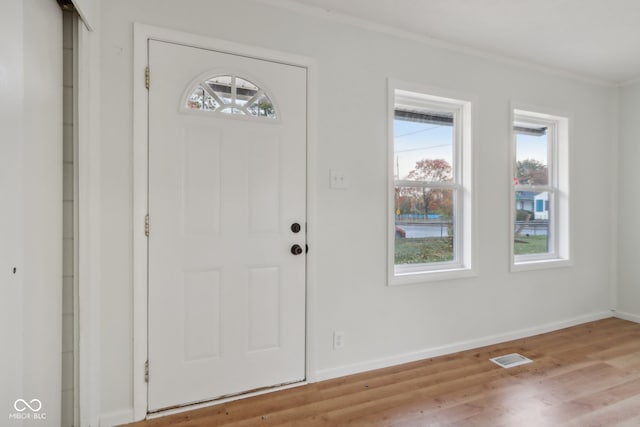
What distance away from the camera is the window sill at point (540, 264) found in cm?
329

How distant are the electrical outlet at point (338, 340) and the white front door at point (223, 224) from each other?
0.79ft

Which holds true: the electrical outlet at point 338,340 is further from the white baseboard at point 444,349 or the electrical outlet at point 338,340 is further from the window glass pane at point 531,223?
the window glass pane at point 531,223

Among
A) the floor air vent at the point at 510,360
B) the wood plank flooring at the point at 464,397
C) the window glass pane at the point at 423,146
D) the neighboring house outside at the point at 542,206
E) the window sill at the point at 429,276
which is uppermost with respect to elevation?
the window glass pane at the point at 423,146

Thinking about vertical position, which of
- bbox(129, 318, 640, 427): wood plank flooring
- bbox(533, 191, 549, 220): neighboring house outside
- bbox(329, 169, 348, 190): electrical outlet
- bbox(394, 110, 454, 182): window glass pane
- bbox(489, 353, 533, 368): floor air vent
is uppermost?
bbox(394, 110, 454, 182): window glass pane

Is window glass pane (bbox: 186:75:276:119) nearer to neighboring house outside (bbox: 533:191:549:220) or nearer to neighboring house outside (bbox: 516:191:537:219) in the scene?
neighboring house outside (bbox: 516:191:537:219)

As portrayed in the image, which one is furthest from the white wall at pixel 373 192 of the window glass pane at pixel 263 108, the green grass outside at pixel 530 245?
the window glass pane at pixel 263 108

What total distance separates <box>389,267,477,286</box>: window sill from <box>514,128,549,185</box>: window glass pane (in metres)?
1.16

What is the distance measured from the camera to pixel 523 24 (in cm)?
262

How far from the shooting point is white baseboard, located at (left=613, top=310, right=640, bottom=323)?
12.3 ft

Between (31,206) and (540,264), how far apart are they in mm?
3917

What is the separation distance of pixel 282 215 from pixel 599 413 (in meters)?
2.27

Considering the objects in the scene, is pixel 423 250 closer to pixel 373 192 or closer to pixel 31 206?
pixel 373 192

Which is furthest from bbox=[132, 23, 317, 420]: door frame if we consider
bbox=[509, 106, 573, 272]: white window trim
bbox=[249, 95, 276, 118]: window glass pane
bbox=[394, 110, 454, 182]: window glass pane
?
bbox=[509, 106, 573, 272]: white window trim

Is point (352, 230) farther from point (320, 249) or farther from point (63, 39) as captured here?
point (63, 39)
